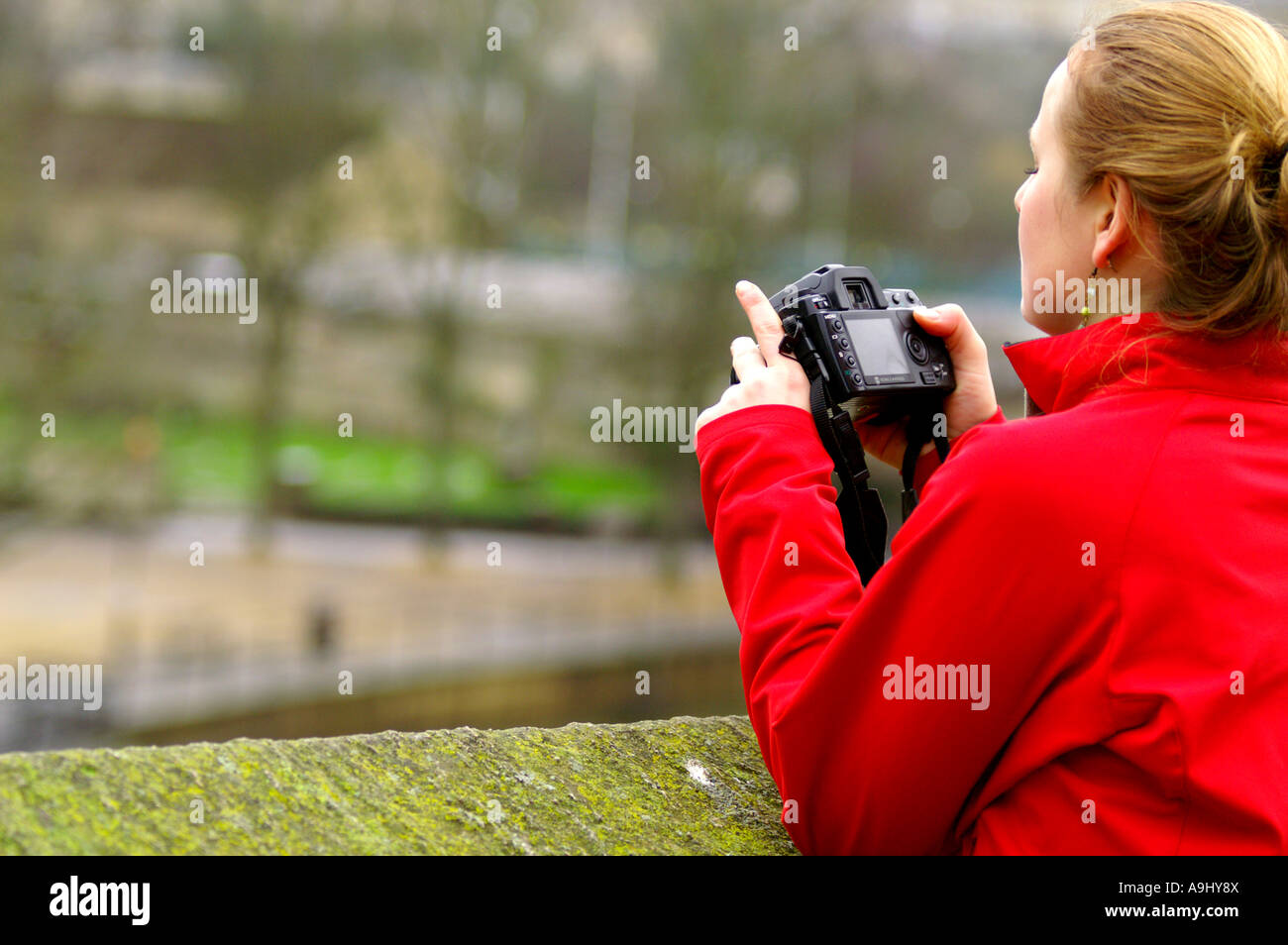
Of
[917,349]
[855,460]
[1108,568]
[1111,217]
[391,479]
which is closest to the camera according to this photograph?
[1108,568]

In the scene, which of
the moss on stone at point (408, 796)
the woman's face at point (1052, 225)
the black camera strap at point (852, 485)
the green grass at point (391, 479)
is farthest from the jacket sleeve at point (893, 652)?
the green grass at point (391, 479)

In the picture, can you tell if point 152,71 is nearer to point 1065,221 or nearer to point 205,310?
point 205,310

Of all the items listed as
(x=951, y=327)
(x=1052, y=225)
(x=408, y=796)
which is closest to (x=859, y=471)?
(x=951, y=327)

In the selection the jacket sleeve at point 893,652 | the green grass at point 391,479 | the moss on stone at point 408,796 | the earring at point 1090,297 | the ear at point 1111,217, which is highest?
the ear at point 1111,217

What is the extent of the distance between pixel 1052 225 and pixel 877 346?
1.06 ft

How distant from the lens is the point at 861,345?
6.48ft

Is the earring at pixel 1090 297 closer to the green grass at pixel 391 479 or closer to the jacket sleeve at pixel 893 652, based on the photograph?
the jacket sleeve at pixel 893 652

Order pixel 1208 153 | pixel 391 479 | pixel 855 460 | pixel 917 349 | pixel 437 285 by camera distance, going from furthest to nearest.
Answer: pixel 391 479, pixel 437 285, pixel 917 349, pixel 855 460, pixel 1208 153

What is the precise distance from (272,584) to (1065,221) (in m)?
24.9

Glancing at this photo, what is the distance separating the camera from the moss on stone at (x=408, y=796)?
1.60 meters

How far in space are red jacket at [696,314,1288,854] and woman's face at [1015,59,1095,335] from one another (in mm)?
164

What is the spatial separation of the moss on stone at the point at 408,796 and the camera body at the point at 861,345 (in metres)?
0.65

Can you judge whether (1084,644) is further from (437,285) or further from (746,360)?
(437,285)
